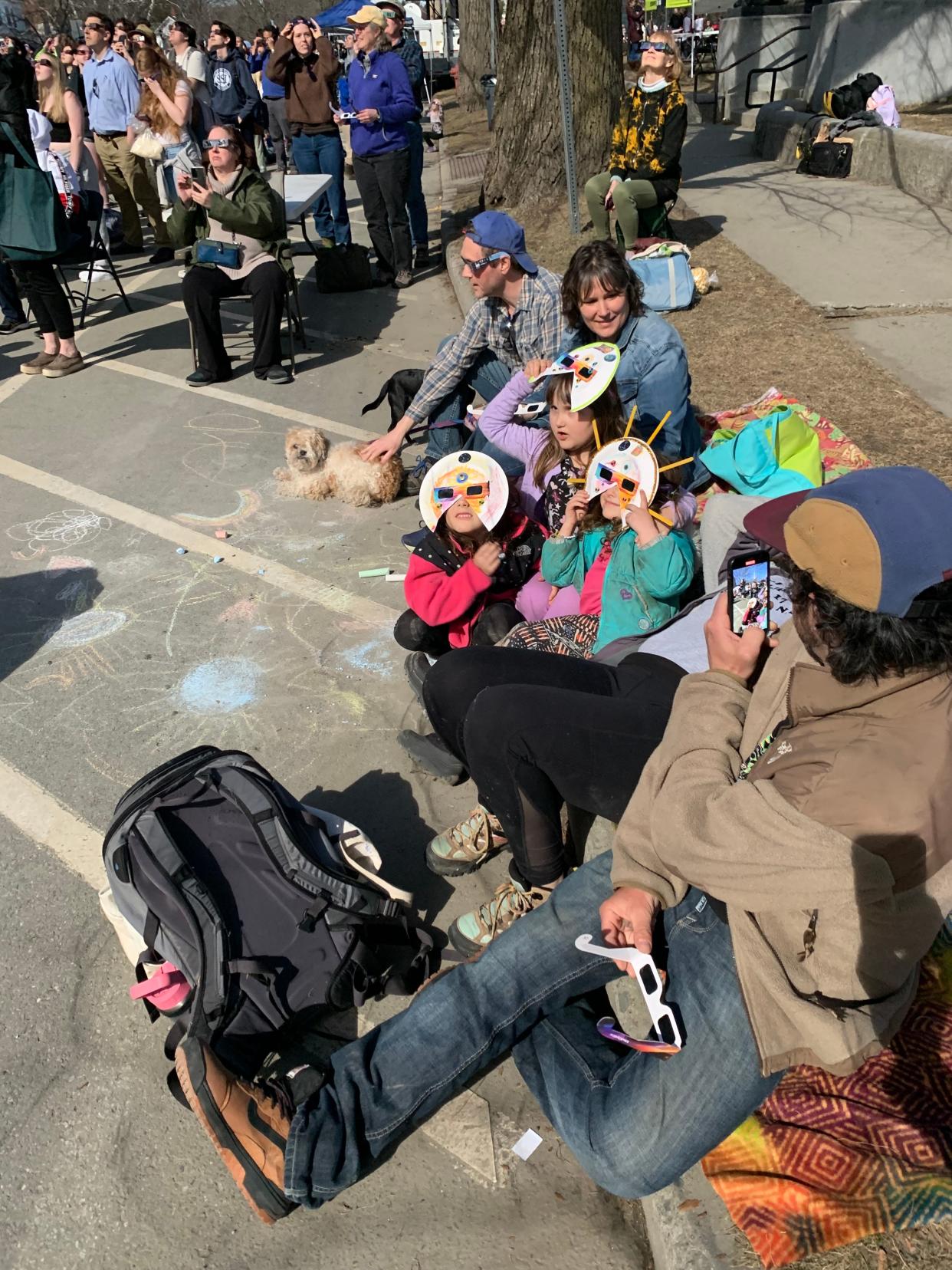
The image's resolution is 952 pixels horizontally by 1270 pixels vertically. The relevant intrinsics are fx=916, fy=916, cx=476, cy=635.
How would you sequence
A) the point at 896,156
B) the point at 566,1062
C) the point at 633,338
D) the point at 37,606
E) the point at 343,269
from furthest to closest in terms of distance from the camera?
the point at 896,156
the point at 343,269
the point at 37,606
the point at 633,338
the point at 566,1062

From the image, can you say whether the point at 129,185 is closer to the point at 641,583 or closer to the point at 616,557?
the point at 616,557

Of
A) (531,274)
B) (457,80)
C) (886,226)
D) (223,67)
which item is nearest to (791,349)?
(531,274)

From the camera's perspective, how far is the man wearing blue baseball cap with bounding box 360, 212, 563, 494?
4.25 metres

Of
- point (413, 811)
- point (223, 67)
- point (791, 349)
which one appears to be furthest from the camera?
point (223, 67)

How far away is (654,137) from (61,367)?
192 inches

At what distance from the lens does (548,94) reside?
8852 millimetres

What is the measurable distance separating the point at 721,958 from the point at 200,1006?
1.20m

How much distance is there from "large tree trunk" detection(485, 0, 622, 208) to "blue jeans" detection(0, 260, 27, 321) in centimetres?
486

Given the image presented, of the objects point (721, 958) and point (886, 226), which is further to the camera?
point (886, 226)

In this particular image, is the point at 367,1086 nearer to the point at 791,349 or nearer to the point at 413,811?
the point at 413,811

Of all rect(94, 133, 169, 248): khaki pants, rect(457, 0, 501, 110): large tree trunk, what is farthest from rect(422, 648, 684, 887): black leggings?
rect(457, 0, 501, 110): large tree trunk

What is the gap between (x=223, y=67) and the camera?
453 inches

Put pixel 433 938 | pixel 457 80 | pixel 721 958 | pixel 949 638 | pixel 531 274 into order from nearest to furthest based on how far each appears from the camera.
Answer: pixel 949 638 → pixel 721 958 → pixel 433 938 → pixel 531 274 → pixel 457 80

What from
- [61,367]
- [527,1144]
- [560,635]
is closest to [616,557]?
[560,635]
